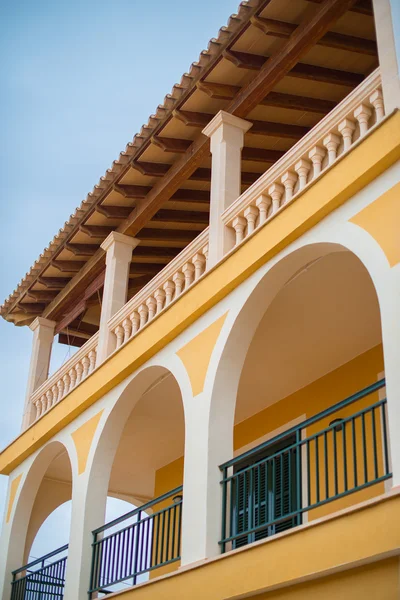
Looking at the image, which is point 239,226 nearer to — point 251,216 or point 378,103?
point 251,216

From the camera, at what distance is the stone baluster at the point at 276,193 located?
8523mm

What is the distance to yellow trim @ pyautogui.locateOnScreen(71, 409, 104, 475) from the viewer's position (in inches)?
428

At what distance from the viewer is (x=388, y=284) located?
6531 millimetres

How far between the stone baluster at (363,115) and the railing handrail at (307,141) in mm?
69

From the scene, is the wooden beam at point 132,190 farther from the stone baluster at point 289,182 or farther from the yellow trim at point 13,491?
the yellow trim at point 13,491

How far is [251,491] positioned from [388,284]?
237 centimetres

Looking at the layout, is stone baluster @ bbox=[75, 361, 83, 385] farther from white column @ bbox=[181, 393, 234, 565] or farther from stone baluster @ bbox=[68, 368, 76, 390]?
white column @ bbox=[181, 393, 234, 565]

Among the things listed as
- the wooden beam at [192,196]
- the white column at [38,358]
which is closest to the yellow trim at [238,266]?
the white column at [38,358]

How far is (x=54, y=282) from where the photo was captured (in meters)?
13.9

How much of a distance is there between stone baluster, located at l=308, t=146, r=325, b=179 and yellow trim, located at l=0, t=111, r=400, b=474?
348 millimetres

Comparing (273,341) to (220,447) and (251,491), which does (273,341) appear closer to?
(220,447)

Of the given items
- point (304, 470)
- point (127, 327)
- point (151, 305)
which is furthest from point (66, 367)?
point (304, 470)

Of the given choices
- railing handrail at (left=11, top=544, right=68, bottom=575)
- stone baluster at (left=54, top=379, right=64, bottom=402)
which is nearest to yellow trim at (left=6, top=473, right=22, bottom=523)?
railing handrail at (left=11, top=544, right=68, bottom=575)

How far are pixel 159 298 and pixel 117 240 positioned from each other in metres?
2.11
